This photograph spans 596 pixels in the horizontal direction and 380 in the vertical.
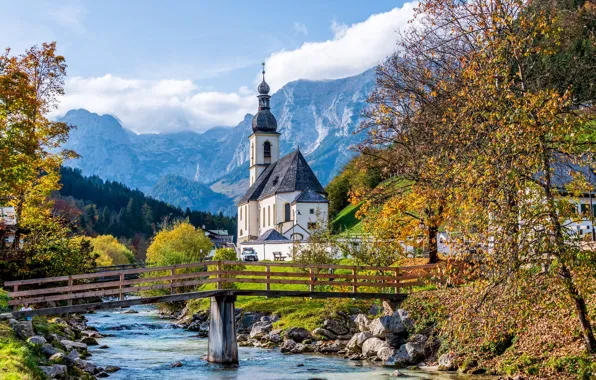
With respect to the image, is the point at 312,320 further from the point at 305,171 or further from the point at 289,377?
the point at 305,171

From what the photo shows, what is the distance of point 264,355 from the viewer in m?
27.7

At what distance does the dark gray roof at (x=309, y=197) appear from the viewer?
8094 centimetres

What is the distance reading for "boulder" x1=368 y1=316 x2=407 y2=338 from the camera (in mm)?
26078

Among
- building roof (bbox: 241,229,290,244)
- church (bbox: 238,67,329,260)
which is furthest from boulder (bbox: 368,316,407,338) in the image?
building roof (bbox: 241,229,290,244)

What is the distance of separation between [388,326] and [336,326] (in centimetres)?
455

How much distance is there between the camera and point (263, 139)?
107188 mm

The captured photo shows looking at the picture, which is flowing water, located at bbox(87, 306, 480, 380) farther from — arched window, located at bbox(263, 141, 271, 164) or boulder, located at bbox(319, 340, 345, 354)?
arched window, located at bbox(263, 141, 271, 164)

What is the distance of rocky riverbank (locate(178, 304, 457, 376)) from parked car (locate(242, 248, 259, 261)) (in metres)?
33.5

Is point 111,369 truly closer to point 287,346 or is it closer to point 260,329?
point 287,346

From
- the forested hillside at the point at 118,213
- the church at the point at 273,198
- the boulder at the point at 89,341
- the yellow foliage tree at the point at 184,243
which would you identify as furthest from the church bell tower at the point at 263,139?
the boulder at the point at 89,341

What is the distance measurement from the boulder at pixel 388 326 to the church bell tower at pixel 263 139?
8080 centimetres

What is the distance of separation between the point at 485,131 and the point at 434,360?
9655 millimetres

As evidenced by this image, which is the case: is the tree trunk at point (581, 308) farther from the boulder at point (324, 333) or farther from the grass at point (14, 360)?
the boulder at point (324, 333)

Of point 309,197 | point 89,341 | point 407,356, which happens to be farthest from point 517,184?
point 309,197
